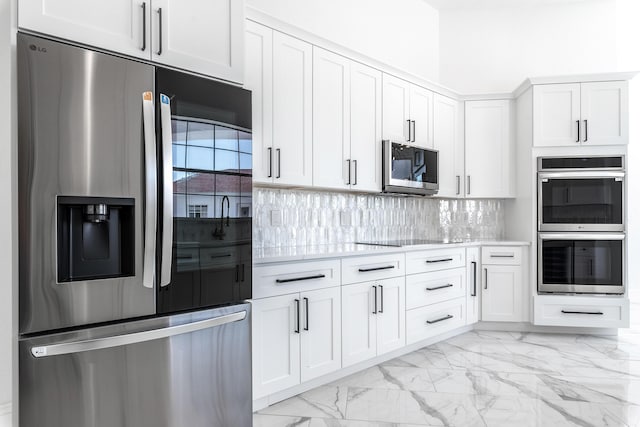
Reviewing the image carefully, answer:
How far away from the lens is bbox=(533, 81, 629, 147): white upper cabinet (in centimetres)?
410

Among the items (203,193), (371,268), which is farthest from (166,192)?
(371,268)

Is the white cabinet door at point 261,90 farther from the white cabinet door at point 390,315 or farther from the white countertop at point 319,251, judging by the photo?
the white cabinet door at point 390,315

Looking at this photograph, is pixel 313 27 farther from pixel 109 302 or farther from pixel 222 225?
pixel 109 302

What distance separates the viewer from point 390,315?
3.32m

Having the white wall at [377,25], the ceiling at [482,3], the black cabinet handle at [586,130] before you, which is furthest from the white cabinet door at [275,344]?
the ceiling at [482,3]

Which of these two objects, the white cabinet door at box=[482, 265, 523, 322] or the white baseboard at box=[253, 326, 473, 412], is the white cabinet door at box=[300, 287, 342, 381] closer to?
the white baseboard at box=[253, 326, 473, 412]

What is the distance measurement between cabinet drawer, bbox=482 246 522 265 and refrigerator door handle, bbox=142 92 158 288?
3.45 metres

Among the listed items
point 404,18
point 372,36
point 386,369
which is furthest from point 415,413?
point 404,18

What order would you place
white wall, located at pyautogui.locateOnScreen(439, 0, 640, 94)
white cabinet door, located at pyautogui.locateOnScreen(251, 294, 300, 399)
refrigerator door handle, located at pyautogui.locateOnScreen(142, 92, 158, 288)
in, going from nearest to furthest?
1. refrigerator door handle, located at pyautogui.locateOnScreen(142, 92, 158, 288)
2. white cabinet door, located at pyautogui.locateOnScreen(251, 294, 300, 399)
3. white wall, located at pyautogui.locateOnScreen(439, 0, 640, 94)

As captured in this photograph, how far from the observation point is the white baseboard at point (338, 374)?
2.62 m

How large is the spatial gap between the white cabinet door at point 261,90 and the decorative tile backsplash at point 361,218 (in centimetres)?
40

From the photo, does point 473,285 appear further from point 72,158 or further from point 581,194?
point 72,158

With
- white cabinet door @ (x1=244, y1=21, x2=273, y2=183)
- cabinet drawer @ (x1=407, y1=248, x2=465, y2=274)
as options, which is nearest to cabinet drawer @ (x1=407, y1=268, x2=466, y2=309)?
cabinet drawer @ (x1=407, y1=248, x2=465, y2=274)
